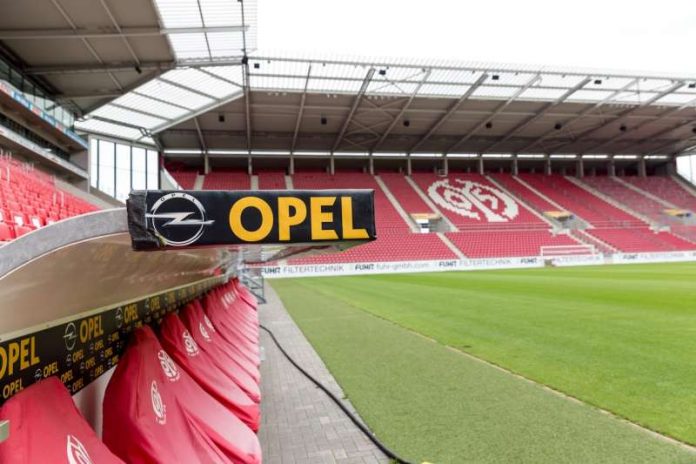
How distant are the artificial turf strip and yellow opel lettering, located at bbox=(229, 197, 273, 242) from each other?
269 centimetres

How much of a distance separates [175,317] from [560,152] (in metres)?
47.9

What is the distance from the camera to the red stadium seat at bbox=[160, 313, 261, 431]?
125 inches

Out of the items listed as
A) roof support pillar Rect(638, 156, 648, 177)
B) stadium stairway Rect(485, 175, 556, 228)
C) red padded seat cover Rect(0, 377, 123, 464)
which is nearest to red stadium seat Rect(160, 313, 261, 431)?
→ red padded seat cover Rect(0, 377, 123, 464)

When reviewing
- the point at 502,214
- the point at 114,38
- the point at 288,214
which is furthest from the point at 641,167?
the point at 288,214

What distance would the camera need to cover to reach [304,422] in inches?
179

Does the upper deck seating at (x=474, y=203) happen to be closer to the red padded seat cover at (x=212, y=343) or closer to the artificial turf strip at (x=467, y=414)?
the artificial turf strip at (x=467, y=414)

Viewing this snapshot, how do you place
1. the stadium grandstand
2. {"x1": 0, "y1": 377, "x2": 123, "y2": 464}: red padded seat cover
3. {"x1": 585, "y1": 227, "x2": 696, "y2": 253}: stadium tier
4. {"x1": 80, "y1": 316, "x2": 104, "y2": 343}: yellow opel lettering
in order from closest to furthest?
{"x1": 0, "y1": 377, "x2": 123, "y2": 464}: red padded seat cover, the stadium grandstand, {"x1": 80, "y1": 316, "x2": 104, "y2": 343}: yellow opel lettering, {"x1": 585, "y1": 227, "x2": 696, "y2": 253}: stadium tier

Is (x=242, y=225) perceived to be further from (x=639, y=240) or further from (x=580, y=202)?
(x=580, y=202)

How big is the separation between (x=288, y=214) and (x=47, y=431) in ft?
3.49

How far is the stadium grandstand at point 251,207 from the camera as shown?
5.49 feet

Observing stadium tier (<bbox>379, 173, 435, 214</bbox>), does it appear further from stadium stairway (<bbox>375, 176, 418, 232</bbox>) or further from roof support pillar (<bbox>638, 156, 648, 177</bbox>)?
roof support pillar (<bbox>638, 156, 648, 177</bbox>)

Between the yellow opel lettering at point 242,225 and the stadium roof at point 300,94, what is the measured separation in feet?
51.0

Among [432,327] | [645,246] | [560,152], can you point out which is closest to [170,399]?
[432,327]

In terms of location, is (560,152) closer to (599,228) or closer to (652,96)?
(599,228)
